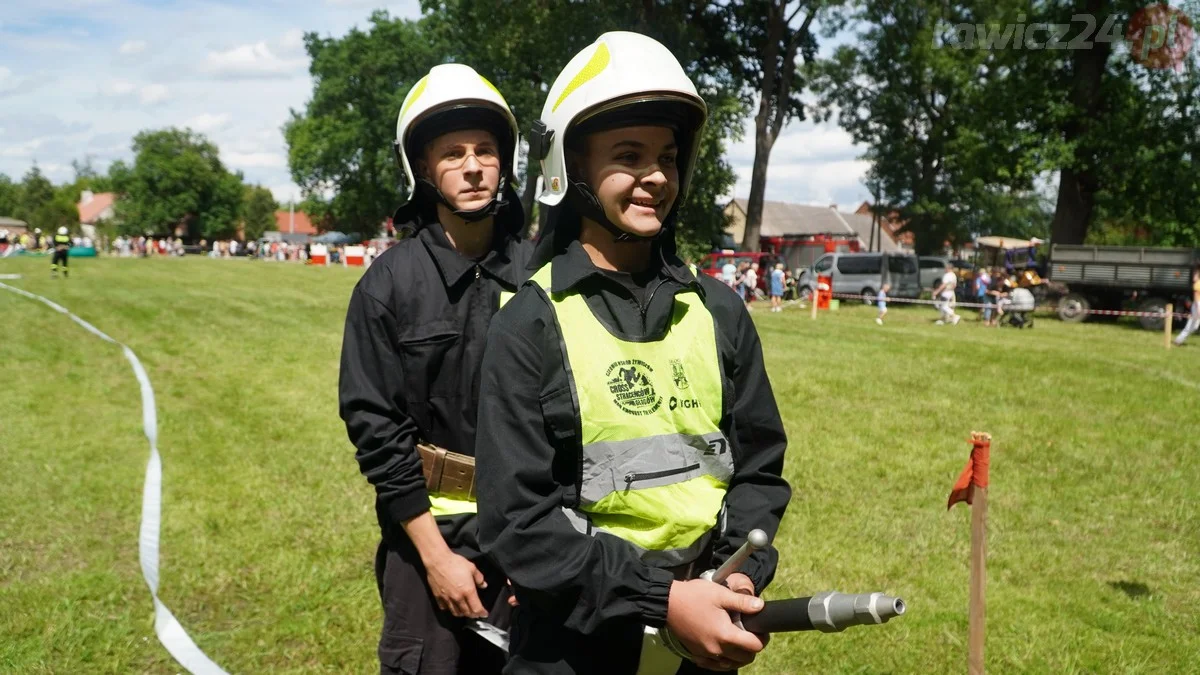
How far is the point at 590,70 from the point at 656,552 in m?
1.08

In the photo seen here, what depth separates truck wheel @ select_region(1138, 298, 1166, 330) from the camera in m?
24.8

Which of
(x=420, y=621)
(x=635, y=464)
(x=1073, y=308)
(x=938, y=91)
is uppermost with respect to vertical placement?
(x=938, y=91)

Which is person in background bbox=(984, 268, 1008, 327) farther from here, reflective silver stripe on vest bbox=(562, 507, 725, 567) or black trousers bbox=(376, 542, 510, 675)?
reflective silver stripe on vest bbox=(562, 507, 725, 567)

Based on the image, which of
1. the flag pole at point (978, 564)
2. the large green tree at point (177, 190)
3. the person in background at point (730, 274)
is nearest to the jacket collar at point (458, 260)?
the flag pole at point (978, 564)

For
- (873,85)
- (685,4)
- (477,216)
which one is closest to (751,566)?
(477,216)

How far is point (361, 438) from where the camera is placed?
8.70 feet

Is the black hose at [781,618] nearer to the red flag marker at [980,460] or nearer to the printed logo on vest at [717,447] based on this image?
the printed logo on vest at [717,447]

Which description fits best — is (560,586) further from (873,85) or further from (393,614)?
(873,85)

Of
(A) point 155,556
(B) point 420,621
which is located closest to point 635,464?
(B) point 420,621

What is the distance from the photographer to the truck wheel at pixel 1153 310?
24.8 meters

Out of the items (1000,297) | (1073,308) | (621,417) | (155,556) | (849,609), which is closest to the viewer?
(849,609)

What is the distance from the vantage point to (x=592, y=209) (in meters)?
2.19

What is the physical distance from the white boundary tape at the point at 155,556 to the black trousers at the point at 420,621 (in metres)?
2.39

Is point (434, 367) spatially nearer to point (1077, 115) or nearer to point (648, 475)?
point (648, 475)
